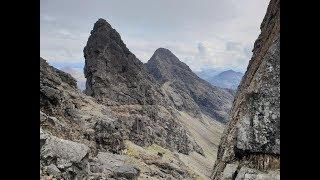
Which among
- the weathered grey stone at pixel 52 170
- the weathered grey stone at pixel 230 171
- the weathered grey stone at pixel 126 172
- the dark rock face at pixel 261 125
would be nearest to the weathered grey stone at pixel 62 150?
the weathered grey stone at pixel 52 170

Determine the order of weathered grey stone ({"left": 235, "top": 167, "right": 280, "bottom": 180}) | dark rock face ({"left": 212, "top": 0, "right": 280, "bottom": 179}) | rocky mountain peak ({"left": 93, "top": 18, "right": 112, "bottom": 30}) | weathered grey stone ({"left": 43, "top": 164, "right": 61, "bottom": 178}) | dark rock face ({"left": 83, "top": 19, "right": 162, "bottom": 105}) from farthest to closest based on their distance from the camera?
rocky mountain peak ({"left": 93, "top": 18, "right": 112, "bottom": 30}) < dark rock face ({"left": 83, "top": 19, "right": 162, "bottom": 105}) < weathered grey stone ({"left": 43, "top": 164, "right": 61, "bottom": 178}) < dark rock face ({"left": 212, "top": 0, "right": 280, "bottom": 179}) < weathered grey stone ({"left": 235, "top": 167, "right": 280, "bottom": 180})

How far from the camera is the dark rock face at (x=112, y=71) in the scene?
317 feet

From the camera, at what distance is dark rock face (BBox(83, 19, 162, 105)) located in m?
96.8

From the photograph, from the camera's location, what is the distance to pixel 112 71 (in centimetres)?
10156

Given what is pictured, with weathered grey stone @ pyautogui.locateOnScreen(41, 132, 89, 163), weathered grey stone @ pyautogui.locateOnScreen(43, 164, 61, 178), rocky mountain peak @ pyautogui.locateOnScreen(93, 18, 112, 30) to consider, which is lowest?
weathered grey stone @ pyautogui.locateOnScreen(43, 164, 61, 178)

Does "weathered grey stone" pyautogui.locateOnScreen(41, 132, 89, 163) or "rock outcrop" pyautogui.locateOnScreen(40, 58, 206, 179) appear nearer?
"weathered grey stone" pyautogui.locateOnScreen(41, 132, 89, 163)

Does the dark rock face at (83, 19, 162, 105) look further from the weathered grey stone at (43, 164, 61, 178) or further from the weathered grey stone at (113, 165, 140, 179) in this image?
the weathered grey stone at (43, 164, 61, 178)

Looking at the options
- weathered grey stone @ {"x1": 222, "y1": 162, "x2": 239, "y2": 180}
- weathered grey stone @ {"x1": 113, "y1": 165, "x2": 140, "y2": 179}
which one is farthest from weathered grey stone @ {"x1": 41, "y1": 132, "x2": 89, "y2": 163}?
weathered grey stone @ {"x1": 222, "y1": 162, "x2": 239, "y2": 180}

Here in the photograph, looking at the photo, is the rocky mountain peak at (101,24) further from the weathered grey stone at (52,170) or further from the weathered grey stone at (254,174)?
the weathered grey stone at (254,174)

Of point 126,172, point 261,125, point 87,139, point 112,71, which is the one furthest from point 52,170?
point 112,71
